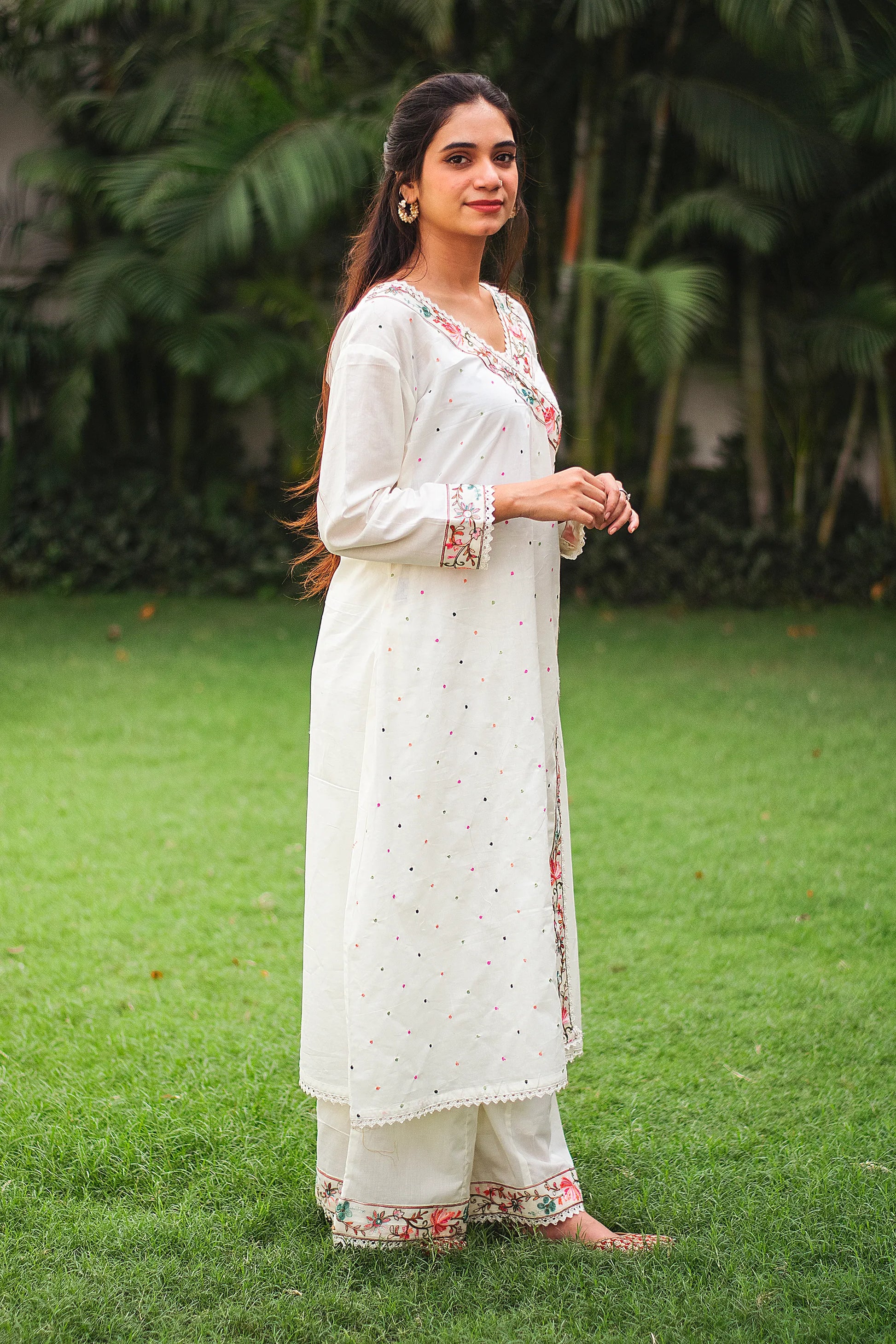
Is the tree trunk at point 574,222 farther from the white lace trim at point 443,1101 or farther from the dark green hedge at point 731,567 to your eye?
the white lace trim at point 443,1101

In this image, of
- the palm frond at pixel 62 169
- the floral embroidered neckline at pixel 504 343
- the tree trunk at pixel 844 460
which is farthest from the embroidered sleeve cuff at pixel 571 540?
the palm frond at pixel 62 169

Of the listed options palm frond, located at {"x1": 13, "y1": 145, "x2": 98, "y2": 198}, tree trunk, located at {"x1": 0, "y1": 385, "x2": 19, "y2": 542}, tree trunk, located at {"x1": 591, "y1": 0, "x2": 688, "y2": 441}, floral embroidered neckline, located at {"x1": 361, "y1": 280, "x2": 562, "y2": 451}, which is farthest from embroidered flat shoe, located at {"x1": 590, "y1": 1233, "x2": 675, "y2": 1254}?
palm frond, located at {"x1": 13, "y1": 145, "x2": 98, "y2": 198}

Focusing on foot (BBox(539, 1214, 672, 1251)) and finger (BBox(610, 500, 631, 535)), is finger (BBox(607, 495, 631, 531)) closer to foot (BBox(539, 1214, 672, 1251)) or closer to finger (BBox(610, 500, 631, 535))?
finger (BBox(610, 500, 631, 535))

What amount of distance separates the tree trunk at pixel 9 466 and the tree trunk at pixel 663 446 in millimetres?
4590

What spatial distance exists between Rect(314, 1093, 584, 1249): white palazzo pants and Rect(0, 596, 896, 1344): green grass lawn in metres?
0.06

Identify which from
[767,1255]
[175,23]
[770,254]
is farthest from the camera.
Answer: [175,23]

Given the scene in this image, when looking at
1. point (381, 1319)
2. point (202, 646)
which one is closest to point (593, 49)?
point (202, 646)

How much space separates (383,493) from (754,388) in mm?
7645

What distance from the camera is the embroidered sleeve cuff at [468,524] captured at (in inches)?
81.4

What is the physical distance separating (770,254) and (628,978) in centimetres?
709

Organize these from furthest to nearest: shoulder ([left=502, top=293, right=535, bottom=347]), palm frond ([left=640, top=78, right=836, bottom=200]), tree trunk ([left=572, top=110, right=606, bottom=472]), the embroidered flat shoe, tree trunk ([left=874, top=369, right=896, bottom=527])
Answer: tree trunk ([left=874, top=369, right=896, bottom=527]), tree trunk ([left=572, top=110, right=606, bottom=472]), palm frond ([left=640, top=78, right=836, bottom=200]), shoulder ([left=502, top=293, right=535, bottom=347]), the embroidered flat shoe

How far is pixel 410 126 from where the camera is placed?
84.7 inches

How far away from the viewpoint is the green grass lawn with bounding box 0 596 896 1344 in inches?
85.6

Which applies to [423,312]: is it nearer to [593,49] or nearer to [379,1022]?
[379,1022]
